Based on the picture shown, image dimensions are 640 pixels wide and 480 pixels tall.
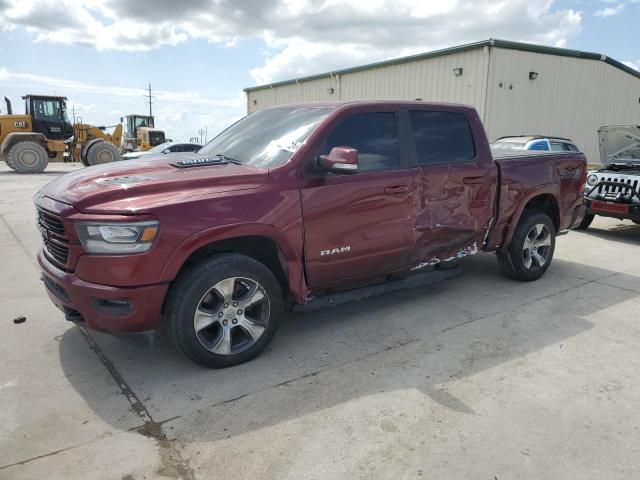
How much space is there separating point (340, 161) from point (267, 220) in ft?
2.18

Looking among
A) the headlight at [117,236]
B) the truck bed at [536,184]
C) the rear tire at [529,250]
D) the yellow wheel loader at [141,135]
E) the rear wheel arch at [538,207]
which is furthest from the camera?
the yellow wheel loader at [141,135]

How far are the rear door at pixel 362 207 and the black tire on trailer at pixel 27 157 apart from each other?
1991 centimetres

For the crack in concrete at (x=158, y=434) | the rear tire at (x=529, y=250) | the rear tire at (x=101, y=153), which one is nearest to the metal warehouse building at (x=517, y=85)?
the rear tire at (x=101, y=153)

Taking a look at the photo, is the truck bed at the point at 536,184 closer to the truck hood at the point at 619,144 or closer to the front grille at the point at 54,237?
the truck hood at the point at 619,144

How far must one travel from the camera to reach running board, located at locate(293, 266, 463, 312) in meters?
3.89

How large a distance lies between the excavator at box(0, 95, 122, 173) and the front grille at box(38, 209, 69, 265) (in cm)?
1915

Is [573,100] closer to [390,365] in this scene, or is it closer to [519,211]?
[519,211]

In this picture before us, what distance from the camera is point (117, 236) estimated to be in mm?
3043

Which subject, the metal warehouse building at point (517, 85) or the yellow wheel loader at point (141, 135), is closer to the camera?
the metal warehouse building at point (517, 85)

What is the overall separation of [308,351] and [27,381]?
1951 millimetres

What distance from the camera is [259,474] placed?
2.48m

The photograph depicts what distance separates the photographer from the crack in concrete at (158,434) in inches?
98.0

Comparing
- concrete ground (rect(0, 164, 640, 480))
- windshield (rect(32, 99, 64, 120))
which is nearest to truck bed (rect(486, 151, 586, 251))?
concrete ground (rect(0, 164, 640, 480))

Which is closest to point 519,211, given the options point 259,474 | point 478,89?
point 259,474
